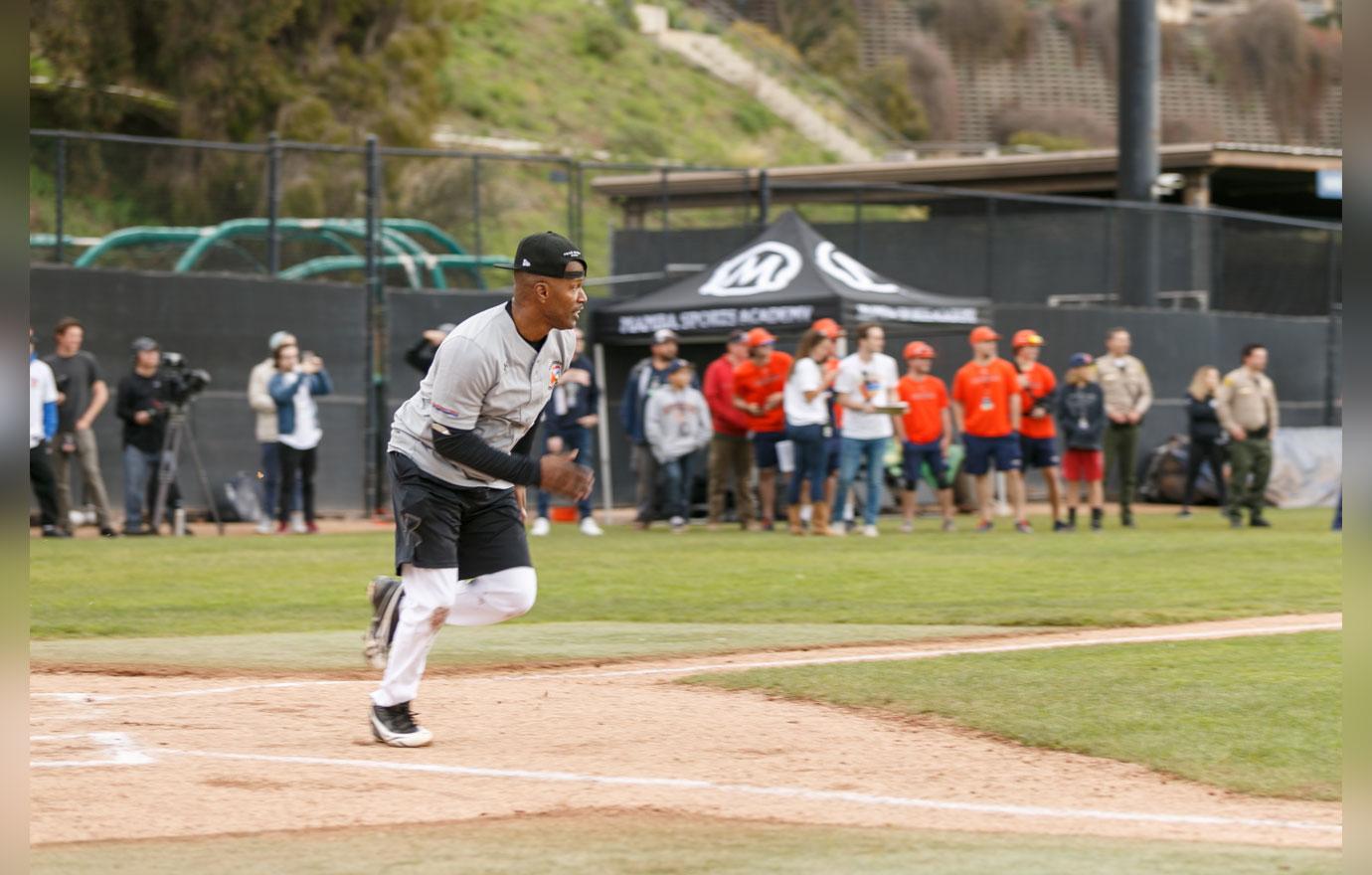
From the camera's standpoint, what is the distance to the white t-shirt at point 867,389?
18766mm

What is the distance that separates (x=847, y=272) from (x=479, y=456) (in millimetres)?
14227

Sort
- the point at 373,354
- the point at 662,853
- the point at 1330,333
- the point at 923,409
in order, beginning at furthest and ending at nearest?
the point at 1330,333 < the point at 373,354 < the point at 923,409 < the point at 662,853

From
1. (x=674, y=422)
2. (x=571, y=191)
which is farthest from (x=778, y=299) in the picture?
(x=571, y=191)

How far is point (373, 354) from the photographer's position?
22156mm

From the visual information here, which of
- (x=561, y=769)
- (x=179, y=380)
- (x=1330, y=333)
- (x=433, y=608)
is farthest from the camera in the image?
(x=1330, y=333)

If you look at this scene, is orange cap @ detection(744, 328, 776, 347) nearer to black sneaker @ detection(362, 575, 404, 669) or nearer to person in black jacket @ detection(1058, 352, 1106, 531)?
person in black jacket @ detection(1058, 352, 1106, 531)

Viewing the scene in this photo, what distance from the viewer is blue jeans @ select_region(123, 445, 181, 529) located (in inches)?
739

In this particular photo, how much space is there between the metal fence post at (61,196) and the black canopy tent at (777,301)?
20.3 ft

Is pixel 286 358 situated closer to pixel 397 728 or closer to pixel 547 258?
pixel 397 728

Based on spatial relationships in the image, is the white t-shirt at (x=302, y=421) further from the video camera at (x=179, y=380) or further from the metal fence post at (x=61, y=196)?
the metal fence post at (x=61, y=196)

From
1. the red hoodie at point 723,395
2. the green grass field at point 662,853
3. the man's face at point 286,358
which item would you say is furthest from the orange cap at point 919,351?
the green grass field at point 662,853

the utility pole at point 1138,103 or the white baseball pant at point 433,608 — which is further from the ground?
the utility pole at point 1138,103

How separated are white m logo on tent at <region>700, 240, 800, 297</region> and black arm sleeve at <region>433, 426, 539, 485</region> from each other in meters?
13.6

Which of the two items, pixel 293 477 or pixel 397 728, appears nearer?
pixel 397 728
